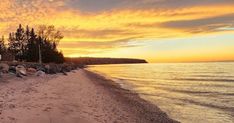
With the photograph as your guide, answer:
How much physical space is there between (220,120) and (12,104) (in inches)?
424

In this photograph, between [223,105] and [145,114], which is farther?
[223,105]

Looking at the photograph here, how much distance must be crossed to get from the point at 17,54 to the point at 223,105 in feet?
341

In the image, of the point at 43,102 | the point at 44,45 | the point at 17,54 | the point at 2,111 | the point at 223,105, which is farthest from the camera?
the point at 17,54

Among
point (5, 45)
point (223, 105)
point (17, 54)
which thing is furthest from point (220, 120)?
point (5, 45)

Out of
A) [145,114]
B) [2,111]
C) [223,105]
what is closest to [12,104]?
[2,111]

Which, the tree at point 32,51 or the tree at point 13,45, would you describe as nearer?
the tree at point 32,51

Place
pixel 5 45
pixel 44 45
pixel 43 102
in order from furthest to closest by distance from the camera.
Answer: pixel 5 45 → pixel 44 45 → pixel 43 102

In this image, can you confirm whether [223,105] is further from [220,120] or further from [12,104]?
[12,104]

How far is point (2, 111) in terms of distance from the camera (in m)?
11.9

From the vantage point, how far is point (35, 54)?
108 m

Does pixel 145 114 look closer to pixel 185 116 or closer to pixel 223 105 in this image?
pixel 185 116

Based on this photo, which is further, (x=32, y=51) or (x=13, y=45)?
(x=13, y=45)

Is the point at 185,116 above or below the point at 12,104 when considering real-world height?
below

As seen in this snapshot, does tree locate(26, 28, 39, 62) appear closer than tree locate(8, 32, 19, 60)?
Yes
